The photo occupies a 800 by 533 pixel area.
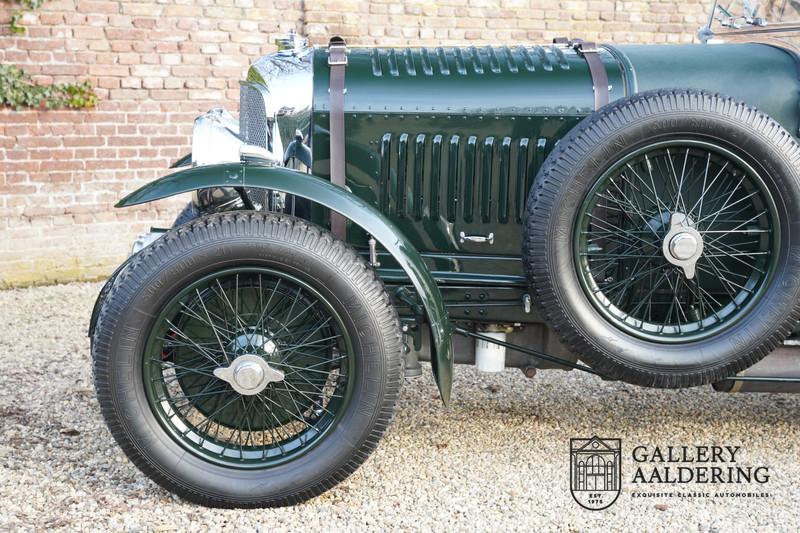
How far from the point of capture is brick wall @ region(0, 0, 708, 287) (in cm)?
600

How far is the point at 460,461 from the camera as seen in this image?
351 cm

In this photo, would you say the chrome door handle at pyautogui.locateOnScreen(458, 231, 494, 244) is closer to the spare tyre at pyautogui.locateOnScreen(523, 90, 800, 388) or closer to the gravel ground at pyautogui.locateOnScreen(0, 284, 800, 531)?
the spare tyre at pyautogui.locateOnScreen(523, 90, 800, 388)

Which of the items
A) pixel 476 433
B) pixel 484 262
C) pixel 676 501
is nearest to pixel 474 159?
pixel 484 262

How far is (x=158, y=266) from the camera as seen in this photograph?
9.40 feet

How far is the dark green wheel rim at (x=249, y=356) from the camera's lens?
9.75 feet

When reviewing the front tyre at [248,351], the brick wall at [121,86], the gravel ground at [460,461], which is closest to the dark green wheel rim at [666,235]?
the gravel ground at [460,461]

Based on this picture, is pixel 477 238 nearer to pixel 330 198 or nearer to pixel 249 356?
pixel 330 198

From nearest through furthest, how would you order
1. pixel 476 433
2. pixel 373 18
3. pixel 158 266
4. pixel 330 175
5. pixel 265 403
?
1. pixel 158 266
2. pixel 265 403
3. pixel 330 175
4. pixel 476 433
5. pixel 373 18

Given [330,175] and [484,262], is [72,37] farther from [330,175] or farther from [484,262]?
[484,262]

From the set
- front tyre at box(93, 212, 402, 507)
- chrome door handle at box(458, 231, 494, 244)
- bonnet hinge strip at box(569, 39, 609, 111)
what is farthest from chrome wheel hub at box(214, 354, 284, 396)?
bonnet hinge strip at box(569, 39, 609, 111)

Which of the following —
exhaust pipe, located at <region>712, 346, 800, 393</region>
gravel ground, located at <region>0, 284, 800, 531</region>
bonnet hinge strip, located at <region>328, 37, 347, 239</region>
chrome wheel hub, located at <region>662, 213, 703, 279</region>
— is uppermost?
bonnet hinge strip, located at <region>328, 37, 347, 239</region>

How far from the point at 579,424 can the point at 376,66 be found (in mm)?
1848

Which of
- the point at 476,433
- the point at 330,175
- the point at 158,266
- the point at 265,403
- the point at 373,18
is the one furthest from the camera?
the point at 373,18

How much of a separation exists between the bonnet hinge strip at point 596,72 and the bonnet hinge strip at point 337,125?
0.99 metres
